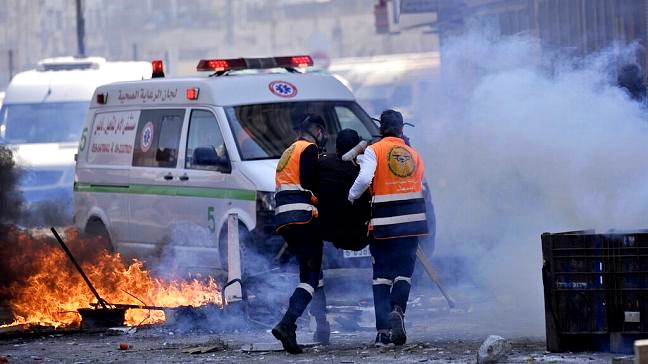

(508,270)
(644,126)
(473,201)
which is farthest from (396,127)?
(473,201)

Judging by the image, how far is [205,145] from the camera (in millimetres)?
12492

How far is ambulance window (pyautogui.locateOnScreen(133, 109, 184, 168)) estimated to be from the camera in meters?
12.8

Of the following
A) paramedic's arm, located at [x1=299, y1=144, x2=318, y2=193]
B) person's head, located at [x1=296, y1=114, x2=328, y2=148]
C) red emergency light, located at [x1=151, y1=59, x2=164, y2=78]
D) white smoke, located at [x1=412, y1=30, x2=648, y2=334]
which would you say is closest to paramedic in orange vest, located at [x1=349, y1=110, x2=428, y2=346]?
paramedic's arm, located at [x1=299, y1=144, x2=318, y2=193]

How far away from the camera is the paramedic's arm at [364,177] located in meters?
9.18

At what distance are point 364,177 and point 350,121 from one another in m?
3.90

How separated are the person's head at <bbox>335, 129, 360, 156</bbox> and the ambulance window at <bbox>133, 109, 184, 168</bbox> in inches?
136

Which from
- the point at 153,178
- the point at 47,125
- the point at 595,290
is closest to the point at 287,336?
the point at 595,290

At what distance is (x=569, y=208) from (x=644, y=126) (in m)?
0.92

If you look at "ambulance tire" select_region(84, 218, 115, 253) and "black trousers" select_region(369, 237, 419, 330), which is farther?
"ambulance tire" select_region(84, 218, 115, 253)

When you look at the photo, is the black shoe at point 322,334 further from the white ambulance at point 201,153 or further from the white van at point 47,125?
the white van at point 47,125

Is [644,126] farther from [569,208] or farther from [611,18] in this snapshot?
[611,18]

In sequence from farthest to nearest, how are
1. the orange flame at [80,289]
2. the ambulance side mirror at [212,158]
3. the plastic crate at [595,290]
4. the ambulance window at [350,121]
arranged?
the ambulance window at [350,121], the ambulance side mirror at [212,158], the orange flame at [80,289], the plastic crate at [595,290]

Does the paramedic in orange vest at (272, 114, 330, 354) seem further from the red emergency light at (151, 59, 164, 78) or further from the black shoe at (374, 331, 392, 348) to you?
the red emergency light at (151, 59, 164, 78)

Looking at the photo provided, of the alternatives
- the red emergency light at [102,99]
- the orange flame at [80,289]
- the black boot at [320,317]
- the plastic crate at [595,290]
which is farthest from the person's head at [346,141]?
the red emergency light at [102,99]
